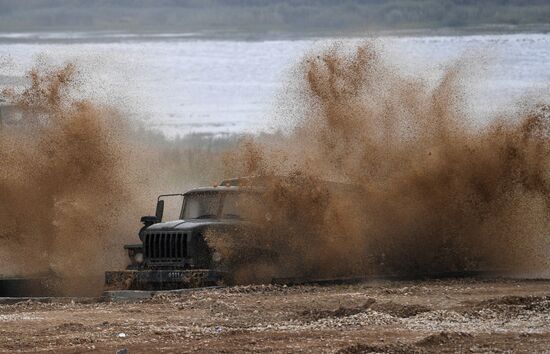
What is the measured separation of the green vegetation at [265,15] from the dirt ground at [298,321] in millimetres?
28883

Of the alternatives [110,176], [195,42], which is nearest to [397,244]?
[110,176]

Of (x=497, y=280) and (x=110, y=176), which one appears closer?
(x=497, y=280)

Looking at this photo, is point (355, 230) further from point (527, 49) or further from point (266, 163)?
point (527, 49)

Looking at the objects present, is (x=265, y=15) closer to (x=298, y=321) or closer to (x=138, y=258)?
(x=138, y=258)

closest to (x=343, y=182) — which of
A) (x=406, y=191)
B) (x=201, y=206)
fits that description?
(x=406, y=191)

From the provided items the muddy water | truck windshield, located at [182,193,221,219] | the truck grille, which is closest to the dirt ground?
the truck grille

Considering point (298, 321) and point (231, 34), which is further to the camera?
point (231, 34)

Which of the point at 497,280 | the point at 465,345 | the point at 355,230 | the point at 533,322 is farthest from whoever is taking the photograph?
the point at 355,230

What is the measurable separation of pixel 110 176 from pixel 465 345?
38.9 feet

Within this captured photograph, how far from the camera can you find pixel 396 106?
26016mm

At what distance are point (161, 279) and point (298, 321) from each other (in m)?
4.64

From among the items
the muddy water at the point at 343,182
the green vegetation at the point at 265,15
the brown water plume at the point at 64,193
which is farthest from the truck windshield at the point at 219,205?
the green vegetation at the point at 265,15

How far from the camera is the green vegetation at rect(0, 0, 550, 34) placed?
165 feet

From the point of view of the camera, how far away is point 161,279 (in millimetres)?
21781
